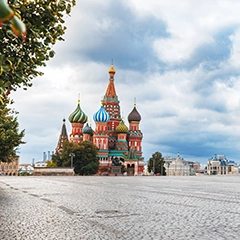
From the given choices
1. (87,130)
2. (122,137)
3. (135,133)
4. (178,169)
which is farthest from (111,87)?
(178,169)

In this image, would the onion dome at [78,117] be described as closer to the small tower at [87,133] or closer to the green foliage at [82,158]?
the small tower at [87,133]

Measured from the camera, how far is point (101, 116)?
296 ft

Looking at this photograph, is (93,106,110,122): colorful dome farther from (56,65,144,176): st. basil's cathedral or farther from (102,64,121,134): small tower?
(102,64,121,134): small tower

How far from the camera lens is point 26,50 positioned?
5602mm

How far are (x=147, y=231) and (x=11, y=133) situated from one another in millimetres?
19984

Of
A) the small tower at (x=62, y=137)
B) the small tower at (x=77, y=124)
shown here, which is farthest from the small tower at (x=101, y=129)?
the small tower at (x=62, y=137)

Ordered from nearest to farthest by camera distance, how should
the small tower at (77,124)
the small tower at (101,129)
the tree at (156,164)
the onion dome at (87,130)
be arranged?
the small tower at (101,129), the tree at (156,164), the onion dome at (87,130), the small tower at (77,124)

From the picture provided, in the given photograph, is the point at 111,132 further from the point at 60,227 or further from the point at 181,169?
the point at 60,227

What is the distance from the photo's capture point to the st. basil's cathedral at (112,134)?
88938 millimetres

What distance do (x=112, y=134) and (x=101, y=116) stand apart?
22.5ft

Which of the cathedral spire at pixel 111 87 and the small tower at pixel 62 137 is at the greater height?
the cathedral spire at pixel 111 87

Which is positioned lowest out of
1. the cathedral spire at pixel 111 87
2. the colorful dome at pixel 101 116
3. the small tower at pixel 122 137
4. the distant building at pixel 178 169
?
the distant building at pixel 178 169

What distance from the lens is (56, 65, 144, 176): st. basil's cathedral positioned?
88.9 metres

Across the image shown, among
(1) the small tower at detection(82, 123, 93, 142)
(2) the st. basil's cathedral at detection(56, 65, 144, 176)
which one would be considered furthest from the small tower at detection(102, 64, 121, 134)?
(1) the small tower at detection(82, 123, 93, 142)
